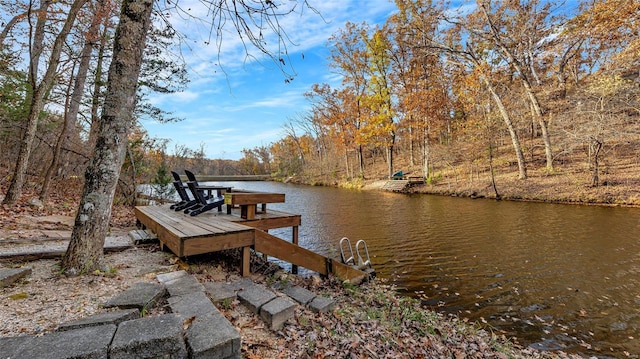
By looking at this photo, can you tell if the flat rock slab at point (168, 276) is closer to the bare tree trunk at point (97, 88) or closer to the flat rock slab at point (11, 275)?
the flat rock slab at point (11, 275)

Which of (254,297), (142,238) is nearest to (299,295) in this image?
(254,297)

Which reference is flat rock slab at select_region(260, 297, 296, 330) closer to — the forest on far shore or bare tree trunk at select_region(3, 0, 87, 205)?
the forest on far shore

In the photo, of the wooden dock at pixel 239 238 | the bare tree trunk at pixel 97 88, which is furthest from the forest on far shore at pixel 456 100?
the wooden dock at pixel 239 238

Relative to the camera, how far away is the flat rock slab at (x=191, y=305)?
2097mm

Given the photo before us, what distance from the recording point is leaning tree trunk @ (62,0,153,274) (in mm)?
2844

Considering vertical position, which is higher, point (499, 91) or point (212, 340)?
point (499, 91)

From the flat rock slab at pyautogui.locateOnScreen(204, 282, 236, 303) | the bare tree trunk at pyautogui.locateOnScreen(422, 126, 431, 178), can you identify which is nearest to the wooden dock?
the flat rock slab at pyautogui.locateOnScreen(204, 282, 236, 303)

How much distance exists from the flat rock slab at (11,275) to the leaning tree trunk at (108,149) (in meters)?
0.30

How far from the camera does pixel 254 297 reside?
2734mm

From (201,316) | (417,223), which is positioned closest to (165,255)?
(201,316)

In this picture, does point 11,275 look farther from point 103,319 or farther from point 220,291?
point 220,291

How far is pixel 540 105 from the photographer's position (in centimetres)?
1602

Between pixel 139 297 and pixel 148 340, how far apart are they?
3.02ft

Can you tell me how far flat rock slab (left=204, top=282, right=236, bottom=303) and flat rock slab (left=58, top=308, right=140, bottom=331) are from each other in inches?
29.1
